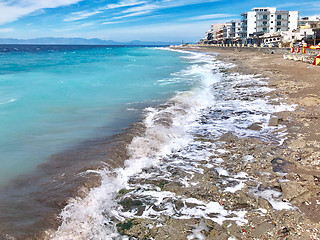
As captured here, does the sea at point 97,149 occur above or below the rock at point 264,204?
above

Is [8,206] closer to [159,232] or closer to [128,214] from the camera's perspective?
[128,214]

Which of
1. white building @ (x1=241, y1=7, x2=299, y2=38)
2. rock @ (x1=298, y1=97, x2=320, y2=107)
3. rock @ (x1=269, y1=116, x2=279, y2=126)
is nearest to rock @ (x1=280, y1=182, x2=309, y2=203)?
rock @ (x1=269, y1=116, x2=279, y2=126)

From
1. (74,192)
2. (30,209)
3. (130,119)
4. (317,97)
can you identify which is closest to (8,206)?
(30,209)

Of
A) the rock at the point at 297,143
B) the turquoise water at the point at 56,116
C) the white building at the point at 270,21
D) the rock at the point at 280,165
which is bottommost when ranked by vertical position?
the rock at the point at 280,165

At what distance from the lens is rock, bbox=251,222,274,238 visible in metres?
4.12

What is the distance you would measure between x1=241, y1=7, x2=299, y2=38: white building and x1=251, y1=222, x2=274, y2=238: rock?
92.5m

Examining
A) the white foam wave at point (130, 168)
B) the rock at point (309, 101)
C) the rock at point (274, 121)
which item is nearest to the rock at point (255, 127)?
the rock at point (274, 121)

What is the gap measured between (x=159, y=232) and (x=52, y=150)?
5244 mm

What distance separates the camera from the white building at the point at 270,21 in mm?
87188

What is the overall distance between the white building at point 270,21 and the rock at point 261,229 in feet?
303

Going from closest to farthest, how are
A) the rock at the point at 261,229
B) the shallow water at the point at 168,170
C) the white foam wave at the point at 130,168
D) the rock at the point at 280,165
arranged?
the rock at the point at 261,229 < the white foam wave at the point at 130,168 < the shallow water at the point at 168,170 < the rock at the point at 280,165

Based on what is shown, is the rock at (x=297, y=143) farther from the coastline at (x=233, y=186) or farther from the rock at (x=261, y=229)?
the rock at (x=261, y=229)

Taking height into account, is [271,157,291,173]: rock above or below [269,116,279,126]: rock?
below

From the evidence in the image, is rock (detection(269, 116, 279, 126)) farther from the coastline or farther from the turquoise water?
the turquoise water
